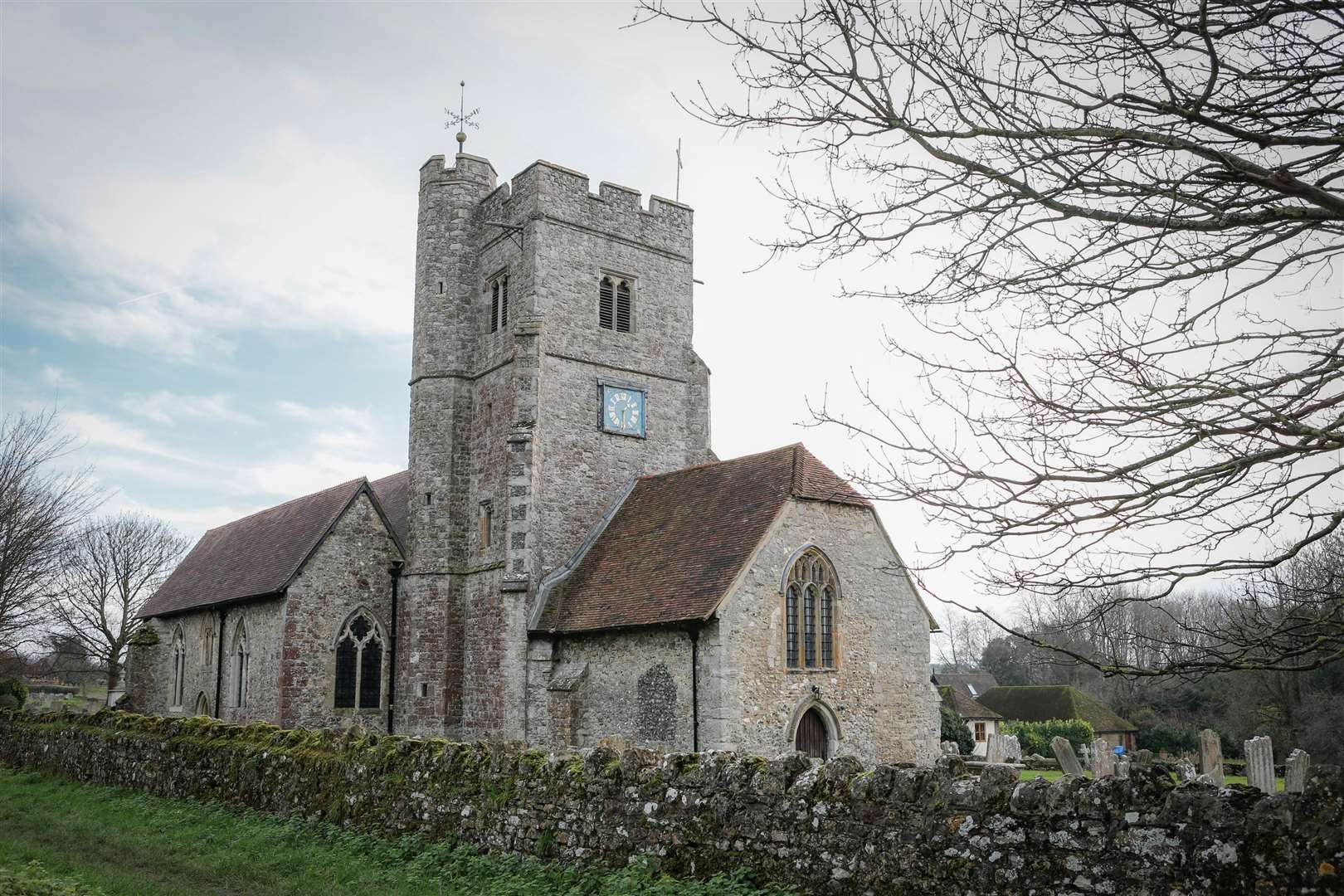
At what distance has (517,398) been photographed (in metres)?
23.1

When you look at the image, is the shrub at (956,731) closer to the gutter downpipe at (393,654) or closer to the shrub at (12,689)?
the gutter downpipe at (393,654)

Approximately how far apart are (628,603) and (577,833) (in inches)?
391

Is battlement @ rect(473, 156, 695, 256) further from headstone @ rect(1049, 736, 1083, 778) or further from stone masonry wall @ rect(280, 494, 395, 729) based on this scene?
headstone @ rect(1049, 736, 1083, 778)

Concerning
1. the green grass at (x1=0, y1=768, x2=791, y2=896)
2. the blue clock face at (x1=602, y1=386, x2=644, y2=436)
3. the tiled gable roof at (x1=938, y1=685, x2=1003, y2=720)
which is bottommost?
the tiled gable roof at (x1=938, y1=685, x2=1003, y2=720)

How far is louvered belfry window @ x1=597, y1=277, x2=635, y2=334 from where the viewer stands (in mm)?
25188

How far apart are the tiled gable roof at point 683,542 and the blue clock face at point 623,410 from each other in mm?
1879

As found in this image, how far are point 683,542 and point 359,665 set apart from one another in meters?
9.33

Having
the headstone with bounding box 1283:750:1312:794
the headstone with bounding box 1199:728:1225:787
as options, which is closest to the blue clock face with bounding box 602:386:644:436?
the headstone with bounding box 1199:728:1225:787

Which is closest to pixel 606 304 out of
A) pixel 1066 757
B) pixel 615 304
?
pixel 615 304

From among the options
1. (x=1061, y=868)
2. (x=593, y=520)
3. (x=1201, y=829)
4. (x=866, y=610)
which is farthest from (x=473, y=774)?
(x=593, y=520)

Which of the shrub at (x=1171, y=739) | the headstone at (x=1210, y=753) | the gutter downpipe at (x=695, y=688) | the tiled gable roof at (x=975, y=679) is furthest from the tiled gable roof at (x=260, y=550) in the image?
the tiled gable roof at (x=975, y=679)

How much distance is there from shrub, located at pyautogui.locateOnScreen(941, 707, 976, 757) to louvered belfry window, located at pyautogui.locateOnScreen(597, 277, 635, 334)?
70.0 feet

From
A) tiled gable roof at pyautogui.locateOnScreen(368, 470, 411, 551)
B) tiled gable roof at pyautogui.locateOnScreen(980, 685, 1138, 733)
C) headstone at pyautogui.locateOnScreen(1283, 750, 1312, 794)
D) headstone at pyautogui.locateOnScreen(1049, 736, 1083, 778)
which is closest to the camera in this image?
headstone at pyautogui.locateOnScreen(1283, 750, 1312, 794)

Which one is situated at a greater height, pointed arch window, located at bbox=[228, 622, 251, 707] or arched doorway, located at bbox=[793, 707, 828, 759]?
pointed arch window, located at bbox=[228, 622, 251, 707]
